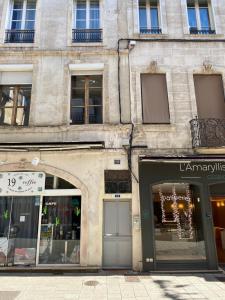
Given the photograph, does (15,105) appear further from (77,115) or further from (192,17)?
(192,17)

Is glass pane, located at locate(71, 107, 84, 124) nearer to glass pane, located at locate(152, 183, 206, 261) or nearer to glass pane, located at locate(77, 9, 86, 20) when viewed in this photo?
glass pane, located at locate(152, 183, 206, 261)

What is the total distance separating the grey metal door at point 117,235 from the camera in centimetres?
839

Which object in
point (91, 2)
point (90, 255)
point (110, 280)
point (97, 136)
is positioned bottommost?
point (110, 280)

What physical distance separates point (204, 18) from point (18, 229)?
10392mm

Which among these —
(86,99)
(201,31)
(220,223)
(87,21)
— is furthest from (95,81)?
(220,223)

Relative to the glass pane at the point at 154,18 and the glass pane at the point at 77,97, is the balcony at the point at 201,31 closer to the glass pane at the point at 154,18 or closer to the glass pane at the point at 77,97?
the glass pane at the point at 154,18

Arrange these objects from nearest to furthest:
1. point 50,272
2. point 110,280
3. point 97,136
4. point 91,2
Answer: point 110,280
point 50,272
point 97,136
point 91,2

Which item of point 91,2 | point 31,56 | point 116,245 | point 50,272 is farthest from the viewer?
point 91,2

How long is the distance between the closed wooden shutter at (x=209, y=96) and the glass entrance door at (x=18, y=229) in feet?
21.0

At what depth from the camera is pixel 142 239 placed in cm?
837

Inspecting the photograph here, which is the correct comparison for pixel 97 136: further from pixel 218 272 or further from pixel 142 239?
pixel 218 272

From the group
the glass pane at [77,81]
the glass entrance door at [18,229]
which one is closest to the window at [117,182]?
the glass entrance door at [18,229]

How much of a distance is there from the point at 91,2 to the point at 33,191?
25.7 ft

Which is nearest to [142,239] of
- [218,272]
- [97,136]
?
[218,272]
